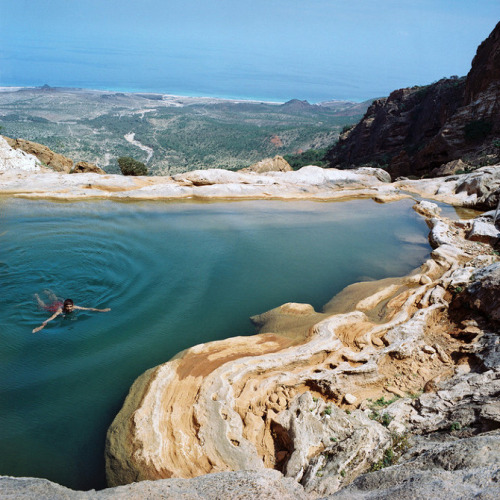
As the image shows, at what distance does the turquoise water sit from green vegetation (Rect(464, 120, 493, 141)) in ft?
48.5

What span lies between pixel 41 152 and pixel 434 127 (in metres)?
34.7

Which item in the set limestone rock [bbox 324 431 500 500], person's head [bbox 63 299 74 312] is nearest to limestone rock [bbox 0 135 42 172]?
person's head [bbox 63 299 74 312]

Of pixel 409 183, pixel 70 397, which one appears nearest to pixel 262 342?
pixel 70 397

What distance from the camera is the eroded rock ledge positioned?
16.2 feet

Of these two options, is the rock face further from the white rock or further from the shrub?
the white rock

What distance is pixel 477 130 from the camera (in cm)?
2677

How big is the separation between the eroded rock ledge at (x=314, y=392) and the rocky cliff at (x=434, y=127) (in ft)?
66.6

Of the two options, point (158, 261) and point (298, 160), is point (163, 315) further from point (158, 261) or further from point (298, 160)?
point (298, 160)

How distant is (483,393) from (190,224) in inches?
445

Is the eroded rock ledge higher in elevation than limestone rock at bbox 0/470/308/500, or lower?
lower

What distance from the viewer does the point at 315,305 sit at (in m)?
9.59

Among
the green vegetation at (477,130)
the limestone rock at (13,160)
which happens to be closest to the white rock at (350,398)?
the limestone rock at (13,160)

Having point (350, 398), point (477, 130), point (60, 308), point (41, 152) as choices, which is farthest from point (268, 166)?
point (350, 398)

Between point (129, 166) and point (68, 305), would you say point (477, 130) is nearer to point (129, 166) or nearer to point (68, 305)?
point (129, 166)
